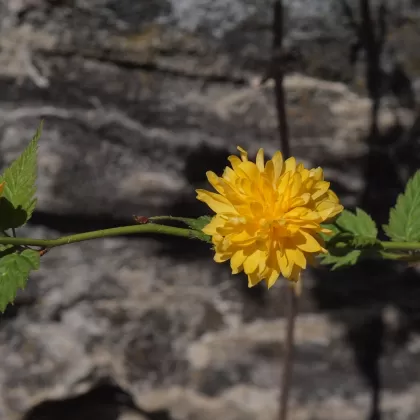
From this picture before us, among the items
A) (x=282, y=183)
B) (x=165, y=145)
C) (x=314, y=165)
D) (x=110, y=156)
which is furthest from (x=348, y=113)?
(x=282, y=183)

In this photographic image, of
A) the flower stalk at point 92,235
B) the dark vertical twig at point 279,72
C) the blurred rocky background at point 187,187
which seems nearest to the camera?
the flower stalk at point 92,235

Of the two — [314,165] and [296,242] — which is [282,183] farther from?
[314,165]

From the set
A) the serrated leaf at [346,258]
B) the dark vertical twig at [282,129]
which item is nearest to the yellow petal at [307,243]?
the serrated leaf at [346,258]

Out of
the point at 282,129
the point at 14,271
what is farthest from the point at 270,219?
the point at 282,129

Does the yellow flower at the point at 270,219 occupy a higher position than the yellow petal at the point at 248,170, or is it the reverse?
the yellow petal at the point at 248,170

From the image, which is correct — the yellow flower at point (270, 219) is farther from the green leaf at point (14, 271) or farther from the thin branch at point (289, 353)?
the thin branch at point (289, 353)

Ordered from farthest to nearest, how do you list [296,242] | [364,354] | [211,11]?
[364,354], [211,11], [296,242]

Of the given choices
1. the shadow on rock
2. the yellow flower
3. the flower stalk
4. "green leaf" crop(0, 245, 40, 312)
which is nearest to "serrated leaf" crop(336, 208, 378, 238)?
the yellow flower
